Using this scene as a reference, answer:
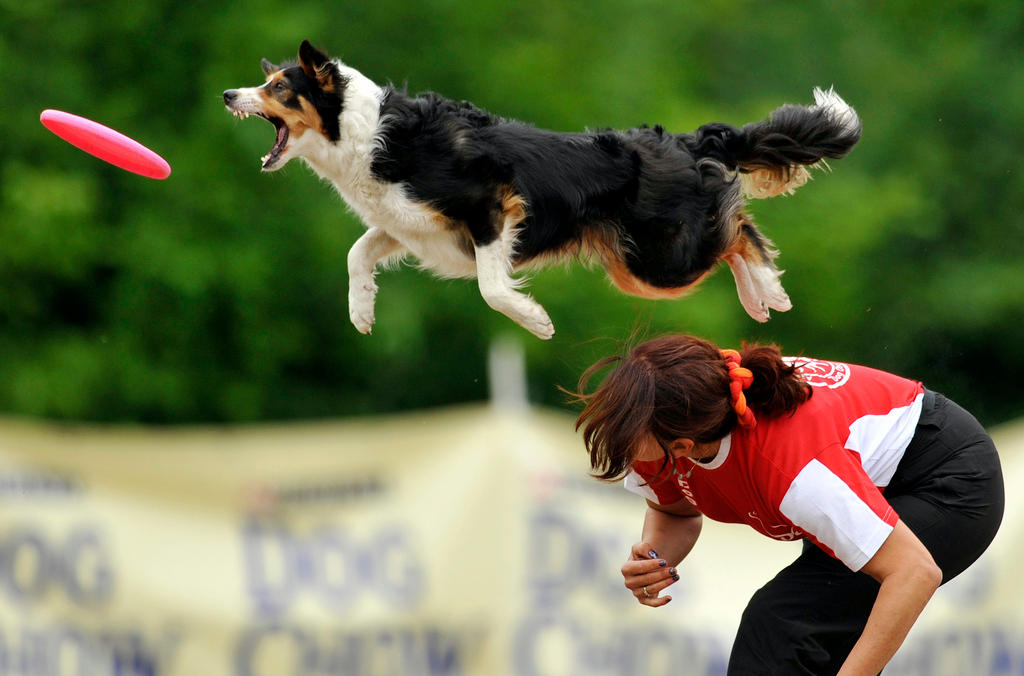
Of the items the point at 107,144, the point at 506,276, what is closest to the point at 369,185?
the point at 506,276

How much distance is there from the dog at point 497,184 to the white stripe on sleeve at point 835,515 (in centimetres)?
83

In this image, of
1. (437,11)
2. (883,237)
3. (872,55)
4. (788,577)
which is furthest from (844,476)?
(872,55)

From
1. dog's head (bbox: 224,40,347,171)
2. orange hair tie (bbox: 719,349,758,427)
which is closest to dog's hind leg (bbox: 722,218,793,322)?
orange hair tie (bbox: 719,349,758,427)

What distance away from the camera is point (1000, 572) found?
23.2 feet

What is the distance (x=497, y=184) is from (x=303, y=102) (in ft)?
1.93

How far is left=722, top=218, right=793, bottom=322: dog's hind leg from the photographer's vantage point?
4.14m

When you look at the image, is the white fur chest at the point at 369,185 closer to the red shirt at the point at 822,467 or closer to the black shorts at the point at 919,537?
the red shirt at the point at 822,467

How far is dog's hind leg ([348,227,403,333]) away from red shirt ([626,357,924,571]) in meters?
0.92

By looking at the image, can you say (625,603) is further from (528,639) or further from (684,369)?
(684,369)

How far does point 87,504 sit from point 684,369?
15.6ft

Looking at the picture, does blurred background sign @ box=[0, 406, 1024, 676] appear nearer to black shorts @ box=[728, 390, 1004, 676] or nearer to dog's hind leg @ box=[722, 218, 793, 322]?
dog's hind leg @ box=[722, 218, 793, 322]

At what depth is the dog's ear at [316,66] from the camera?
3734mm

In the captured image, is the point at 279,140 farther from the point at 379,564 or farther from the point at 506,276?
the point at 379,564

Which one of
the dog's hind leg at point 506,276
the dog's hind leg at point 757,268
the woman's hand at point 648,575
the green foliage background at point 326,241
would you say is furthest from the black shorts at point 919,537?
the green foliage background at point 326,241
